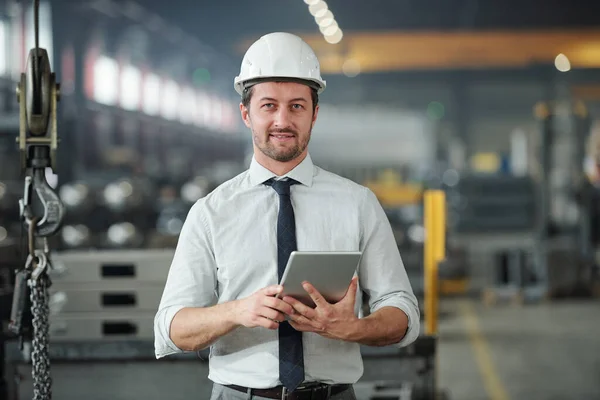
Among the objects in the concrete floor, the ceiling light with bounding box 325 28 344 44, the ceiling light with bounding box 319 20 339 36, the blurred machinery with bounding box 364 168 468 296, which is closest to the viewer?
the concrete floor

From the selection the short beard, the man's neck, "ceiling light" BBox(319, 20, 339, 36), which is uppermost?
"ceiling light" BBox(319, 20, 339, 36)

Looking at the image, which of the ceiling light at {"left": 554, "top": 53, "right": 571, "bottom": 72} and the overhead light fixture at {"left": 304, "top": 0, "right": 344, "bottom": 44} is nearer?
the overhead light fixture at {"left": 304, "top": 0, "right": 344, "bottom": 44}

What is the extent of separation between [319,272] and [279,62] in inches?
22.6

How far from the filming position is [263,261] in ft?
7.68

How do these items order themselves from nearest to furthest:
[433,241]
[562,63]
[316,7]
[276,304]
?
[276,304]
[433,241]
[316,7]
[562,63]

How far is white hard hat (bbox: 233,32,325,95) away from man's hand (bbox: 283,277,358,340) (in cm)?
55

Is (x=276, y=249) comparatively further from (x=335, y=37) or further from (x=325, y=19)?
(x=335, y=37)

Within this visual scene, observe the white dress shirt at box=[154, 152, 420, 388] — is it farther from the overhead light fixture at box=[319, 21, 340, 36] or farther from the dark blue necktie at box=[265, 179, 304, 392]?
the overhead light fixture at box=[319, 21, 340, 36]

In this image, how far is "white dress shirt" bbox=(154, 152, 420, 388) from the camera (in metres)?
2.31

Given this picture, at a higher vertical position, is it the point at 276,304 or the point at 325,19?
the point at 325,19

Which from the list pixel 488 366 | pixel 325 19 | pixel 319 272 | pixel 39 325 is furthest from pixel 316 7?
pixel 319 272

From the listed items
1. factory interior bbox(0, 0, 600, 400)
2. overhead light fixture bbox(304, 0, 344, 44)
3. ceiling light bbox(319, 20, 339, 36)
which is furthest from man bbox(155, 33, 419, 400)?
ceiling light bbox(319, 20, 339, 36)

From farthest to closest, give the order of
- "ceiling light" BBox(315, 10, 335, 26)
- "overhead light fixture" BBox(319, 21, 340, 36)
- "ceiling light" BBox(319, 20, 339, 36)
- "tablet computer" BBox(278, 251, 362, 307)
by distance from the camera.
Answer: "overhead light fixture" BBox(319, 21, 340, 36) → "ceiling light" BBox(319, 20, 339, 36) → "ceiling light" BBox(315, 10, 335, 26) → "tablet computer" BBox(278, 251, 362, 307)

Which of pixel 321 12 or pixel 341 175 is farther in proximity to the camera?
pixel 321 12
